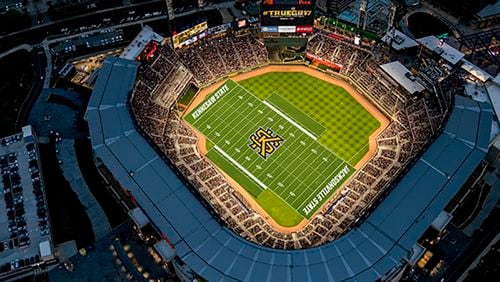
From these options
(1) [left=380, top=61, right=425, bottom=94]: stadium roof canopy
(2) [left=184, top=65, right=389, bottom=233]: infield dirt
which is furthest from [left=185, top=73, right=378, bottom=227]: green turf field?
(1) [left=380, top=61, right=425, bottom=94]: stadium roof canopy

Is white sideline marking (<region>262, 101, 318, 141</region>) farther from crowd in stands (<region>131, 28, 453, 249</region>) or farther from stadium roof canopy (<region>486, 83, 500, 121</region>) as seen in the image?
stadium roof canopy (<region>486, 83, 500, 121</region>)

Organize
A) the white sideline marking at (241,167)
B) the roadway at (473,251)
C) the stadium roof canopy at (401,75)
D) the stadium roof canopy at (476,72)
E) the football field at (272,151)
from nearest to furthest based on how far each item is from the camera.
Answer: the roadway at (473,251), the football field at (272,151), the white sideline marking at (241,167), the stadium roof canopy at (476,72), the stadium roof canopy at (401,75)

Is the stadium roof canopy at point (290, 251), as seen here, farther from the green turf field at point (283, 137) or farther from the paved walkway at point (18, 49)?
the paved walkway at point (18, 49)

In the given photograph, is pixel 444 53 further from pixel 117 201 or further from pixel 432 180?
pixel 117 201

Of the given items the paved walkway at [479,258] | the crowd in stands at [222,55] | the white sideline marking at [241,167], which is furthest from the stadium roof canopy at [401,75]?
the white sideline marking at [241,167]

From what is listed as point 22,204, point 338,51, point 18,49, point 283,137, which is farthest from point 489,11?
point 22,204

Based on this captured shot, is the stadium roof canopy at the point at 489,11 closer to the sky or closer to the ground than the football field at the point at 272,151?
closer to the sky
